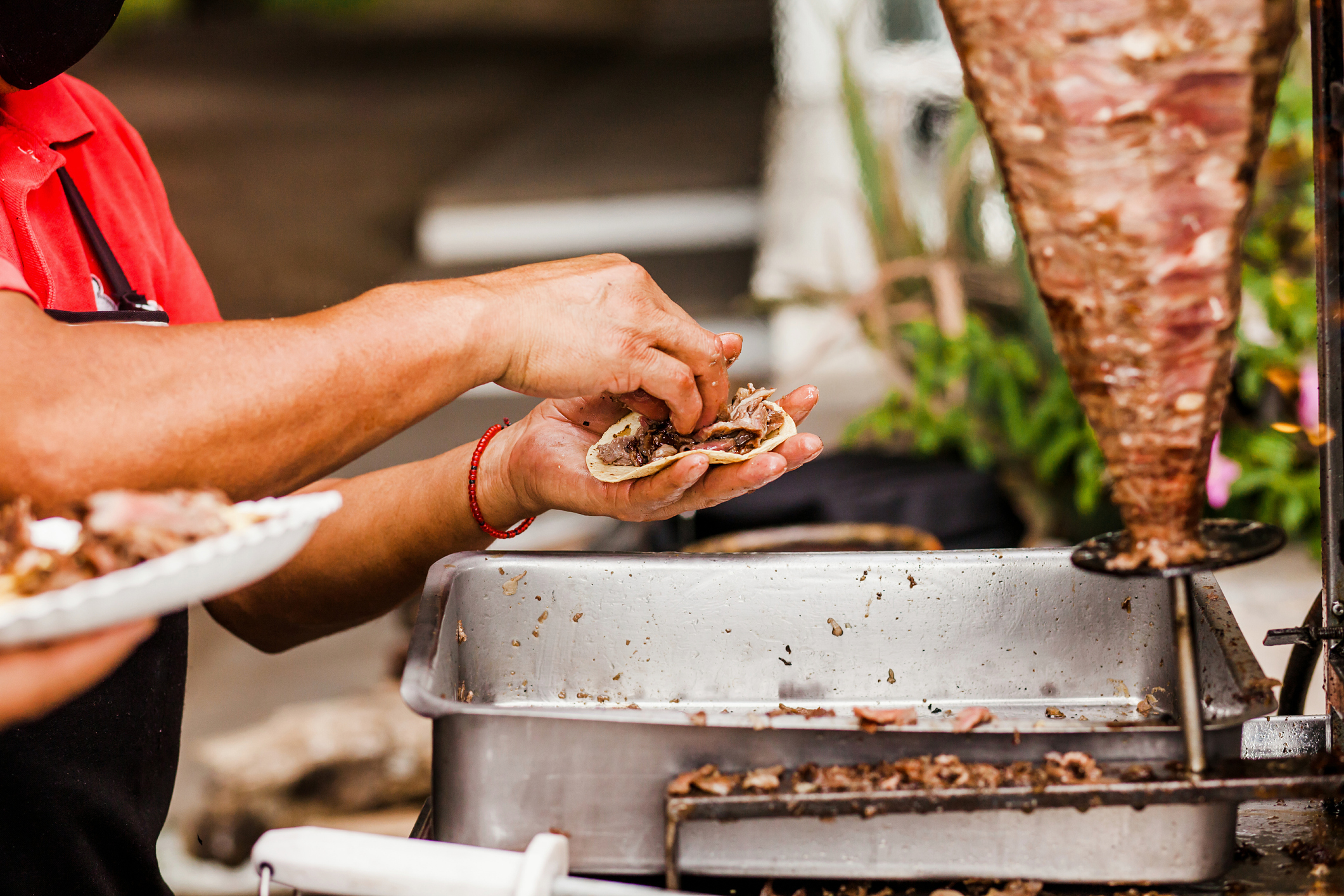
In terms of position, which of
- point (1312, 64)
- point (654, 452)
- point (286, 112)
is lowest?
point (654, 452)

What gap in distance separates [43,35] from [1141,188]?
1.02 meters

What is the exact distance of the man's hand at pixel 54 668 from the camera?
1.91 ft

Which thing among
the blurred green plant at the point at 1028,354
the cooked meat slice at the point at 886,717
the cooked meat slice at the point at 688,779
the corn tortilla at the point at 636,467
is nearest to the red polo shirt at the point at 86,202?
the corn tortilla at the point at 636,467

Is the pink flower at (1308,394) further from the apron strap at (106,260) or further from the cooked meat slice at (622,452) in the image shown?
the apron strap at (106,260)

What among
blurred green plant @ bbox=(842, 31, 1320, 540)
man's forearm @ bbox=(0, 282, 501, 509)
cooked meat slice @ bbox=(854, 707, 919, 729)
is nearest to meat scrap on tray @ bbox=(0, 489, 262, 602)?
man's forearm @ bbox=(0, 282, 501, 509)

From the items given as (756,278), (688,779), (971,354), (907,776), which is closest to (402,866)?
(688,779)

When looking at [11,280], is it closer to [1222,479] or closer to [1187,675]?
[1187,675]

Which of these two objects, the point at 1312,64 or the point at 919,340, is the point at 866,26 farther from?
the point at 1312,64

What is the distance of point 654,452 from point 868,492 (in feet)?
4.95

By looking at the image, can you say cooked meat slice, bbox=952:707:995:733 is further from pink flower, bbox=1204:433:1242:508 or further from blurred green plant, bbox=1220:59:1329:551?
pink flower, bbox=1204:433:1242:508

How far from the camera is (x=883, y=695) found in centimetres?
109

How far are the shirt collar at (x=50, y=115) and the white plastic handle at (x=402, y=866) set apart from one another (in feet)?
2.74

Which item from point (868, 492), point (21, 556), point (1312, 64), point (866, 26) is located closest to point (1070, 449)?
point (868, 492)

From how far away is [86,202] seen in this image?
1.18 meters
